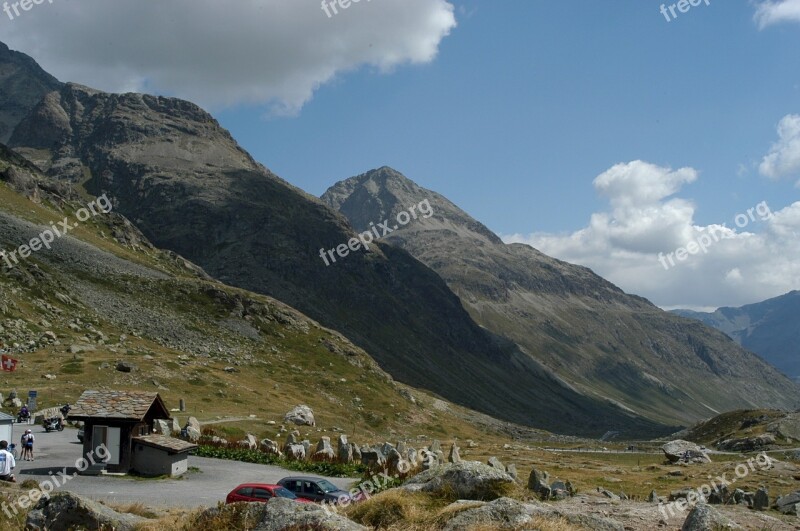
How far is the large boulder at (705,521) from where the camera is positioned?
1551 centimetres

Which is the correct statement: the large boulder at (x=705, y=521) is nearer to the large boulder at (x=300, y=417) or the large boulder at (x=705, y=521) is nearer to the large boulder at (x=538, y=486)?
the large boulder at (x=538, y=486)

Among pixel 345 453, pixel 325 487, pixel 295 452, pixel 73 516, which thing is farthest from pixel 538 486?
pixel 73 516

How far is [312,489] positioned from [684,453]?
228ft

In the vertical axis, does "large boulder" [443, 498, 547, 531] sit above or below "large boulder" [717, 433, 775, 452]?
above

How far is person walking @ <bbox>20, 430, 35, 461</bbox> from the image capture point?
130 feet

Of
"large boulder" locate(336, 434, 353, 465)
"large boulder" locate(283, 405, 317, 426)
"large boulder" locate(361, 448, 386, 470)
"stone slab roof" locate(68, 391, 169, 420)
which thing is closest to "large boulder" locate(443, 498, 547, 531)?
"large boulder" locate(361, 448, 386, 470)

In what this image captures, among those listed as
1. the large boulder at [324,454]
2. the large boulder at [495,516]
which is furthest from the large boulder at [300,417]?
the large boulder at [495,516]

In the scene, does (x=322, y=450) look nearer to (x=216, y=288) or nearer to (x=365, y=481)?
(x=365, y=481)

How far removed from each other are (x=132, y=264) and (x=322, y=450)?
369 ft

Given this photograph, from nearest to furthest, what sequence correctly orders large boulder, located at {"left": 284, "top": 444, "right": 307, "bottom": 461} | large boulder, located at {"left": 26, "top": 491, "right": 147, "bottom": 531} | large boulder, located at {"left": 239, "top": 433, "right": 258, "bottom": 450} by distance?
large boulder, located at {"left": 26, "top": 491, "right": 147, "bottom": 531}
large boulder, located at {"left": 284, "top": 444, "right": 307, "bottom": 461}
large boulder, located at {"left": 239, "top": 433, "right": 258, "bottom": 450}

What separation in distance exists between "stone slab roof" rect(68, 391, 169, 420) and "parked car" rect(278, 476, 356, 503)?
39.2ft

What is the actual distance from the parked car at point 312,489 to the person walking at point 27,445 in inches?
745

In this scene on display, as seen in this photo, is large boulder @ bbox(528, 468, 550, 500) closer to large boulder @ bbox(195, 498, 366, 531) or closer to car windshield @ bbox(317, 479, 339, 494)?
car windshield @ bbox(317, 479, 339, 494)

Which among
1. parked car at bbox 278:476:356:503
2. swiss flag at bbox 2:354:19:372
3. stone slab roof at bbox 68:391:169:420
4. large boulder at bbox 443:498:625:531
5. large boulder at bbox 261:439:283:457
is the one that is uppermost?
swiss flag at bbox 2:354:19:372
